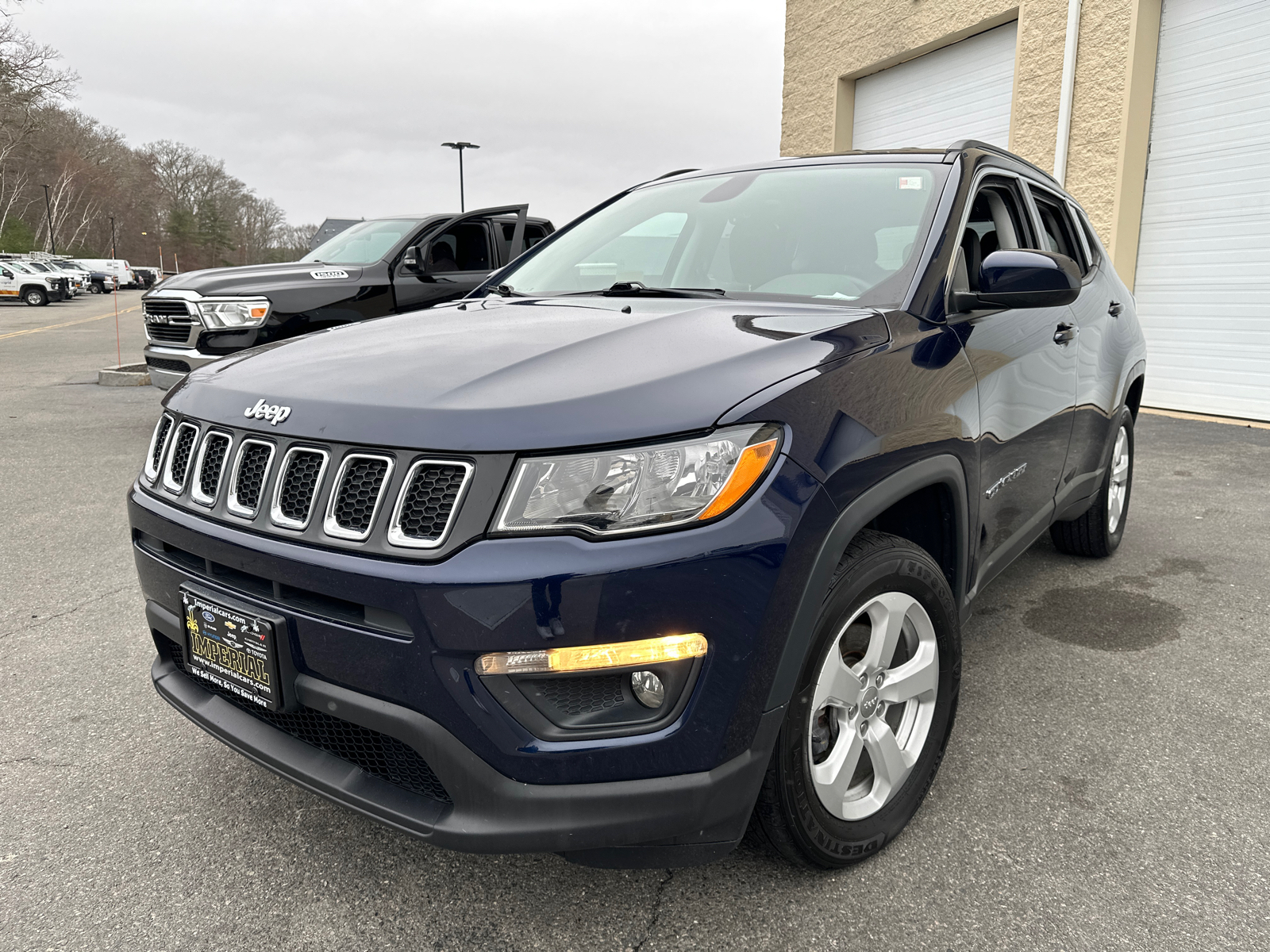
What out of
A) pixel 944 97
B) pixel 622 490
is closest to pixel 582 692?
pixel 622 490

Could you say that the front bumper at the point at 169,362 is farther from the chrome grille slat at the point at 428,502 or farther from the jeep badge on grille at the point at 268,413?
the chrome grille slat at the point at 428,502

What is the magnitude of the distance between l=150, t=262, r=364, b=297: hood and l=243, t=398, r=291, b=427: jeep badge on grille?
5.61 metres

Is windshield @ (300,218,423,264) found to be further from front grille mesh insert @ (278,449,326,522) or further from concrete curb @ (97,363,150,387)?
front grille mesh insert @ (278,449,326,522)

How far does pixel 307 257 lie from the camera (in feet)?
27.9

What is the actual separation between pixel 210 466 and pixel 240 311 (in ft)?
18.2

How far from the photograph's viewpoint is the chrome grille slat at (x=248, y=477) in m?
1.84

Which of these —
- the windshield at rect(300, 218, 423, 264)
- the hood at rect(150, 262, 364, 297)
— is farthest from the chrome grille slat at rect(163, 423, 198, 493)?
the windshield at rect(300, 218, 423, 264)

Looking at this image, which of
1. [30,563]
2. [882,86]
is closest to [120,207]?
[882,86]

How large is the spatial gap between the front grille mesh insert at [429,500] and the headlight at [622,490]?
0.33 feet

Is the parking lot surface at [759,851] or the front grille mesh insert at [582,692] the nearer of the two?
the front grille mesh insert at [582,692]

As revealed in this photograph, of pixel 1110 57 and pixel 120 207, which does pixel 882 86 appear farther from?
pixel 120 207

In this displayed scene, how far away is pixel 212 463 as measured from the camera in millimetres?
1990

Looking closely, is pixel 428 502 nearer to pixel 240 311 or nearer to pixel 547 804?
pixel 547 804

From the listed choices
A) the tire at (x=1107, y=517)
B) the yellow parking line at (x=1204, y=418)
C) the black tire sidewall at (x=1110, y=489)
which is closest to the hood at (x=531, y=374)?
the black tire sidewall at (x=1110, y=489)
